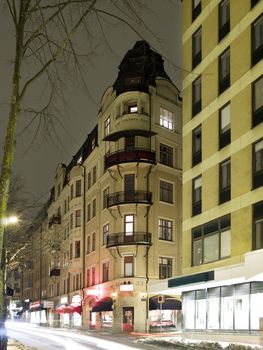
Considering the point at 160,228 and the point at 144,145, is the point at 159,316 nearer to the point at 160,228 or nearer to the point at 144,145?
the point at 160,228

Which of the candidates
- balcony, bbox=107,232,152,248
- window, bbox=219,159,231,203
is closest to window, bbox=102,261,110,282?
balcony, bbox=107,232,152,248

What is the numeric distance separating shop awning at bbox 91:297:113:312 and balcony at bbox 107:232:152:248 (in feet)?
16.2

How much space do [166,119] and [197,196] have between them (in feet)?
76.0

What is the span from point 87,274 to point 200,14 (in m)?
37.0

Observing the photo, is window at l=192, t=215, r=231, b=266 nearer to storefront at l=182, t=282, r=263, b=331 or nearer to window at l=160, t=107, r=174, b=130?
storefront at l=182, t=282, r=263, b=331

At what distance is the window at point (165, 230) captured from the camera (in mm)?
60722

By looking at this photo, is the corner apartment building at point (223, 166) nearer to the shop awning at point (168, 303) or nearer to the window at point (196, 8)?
the window at point (196, 8)

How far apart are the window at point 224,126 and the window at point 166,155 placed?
23.9m

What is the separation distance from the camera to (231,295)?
3625 centimetres

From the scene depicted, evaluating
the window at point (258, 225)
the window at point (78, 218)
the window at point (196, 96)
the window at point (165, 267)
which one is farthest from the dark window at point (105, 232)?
the window at point (258, 225)

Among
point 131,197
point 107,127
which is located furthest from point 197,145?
point 107,127

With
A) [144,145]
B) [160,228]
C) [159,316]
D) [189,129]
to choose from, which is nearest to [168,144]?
[144,145]

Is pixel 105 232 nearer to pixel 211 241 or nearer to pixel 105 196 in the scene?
pixel 105 196

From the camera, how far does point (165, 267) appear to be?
60.2m
